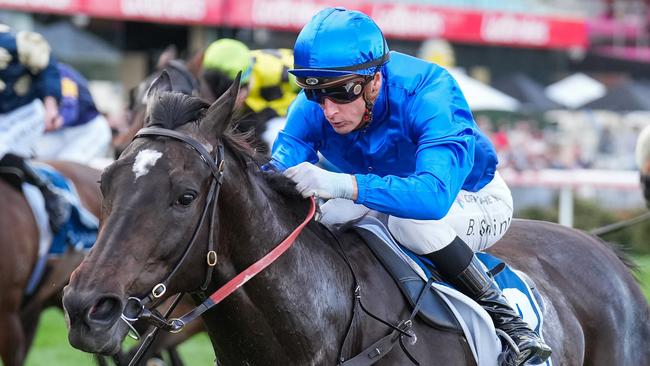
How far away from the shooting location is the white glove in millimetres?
3059

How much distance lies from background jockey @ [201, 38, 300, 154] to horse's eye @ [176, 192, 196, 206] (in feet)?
11.3

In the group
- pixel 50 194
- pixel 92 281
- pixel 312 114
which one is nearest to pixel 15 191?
pixel 50 194

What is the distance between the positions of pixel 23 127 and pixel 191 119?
14.2ft

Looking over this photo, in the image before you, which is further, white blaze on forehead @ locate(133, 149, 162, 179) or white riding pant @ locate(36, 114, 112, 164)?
white riding pant @ locate(36, 114, 112, 164)

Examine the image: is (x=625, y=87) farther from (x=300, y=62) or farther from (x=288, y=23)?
(x=300, y=62)

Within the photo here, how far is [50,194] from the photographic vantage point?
21.6 ft

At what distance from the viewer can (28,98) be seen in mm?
6973

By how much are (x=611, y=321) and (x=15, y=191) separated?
3.83 meters

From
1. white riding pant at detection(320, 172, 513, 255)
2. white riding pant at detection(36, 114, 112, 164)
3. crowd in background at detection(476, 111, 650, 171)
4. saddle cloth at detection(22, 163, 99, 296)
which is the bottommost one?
crowd in background at detection(476, 111, 650, 171)

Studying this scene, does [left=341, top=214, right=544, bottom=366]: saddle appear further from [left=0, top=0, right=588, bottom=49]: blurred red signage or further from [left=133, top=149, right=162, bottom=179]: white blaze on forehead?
[left=0, top=0, right=588, bottom=49]: blurred red signage

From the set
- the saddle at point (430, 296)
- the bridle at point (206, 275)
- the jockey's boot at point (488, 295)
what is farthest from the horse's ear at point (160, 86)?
the jockey's boot at point (488, 295)

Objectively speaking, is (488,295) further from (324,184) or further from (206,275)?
(206,275)

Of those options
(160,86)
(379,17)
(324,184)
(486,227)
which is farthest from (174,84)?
(379,17)

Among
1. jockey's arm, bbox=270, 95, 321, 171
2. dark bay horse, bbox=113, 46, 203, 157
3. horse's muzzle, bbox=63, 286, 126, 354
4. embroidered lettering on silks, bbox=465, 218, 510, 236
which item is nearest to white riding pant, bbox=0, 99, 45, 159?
Answer: dark bay horse, bbox=113, 46, 203, 157
